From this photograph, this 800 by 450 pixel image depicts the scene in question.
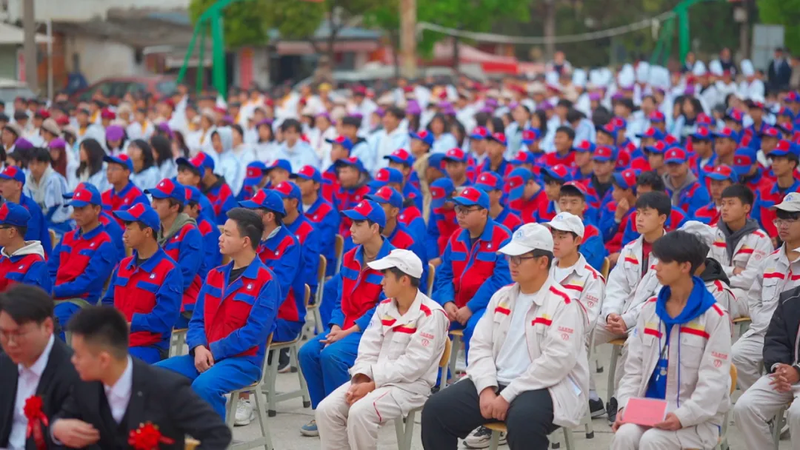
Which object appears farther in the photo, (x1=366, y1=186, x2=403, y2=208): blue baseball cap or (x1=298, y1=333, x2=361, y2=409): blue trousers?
(x1=366, y1=186, x2=403, y2=208): blue baseball cap

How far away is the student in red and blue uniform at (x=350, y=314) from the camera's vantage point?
6.15 m

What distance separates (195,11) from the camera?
29.5 metres

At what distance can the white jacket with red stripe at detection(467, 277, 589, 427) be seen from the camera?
5.05 m

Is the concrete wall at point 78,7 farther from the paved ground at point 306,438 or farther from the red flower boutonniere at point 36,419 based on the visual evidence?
the red flower boutonniere at point 36,419

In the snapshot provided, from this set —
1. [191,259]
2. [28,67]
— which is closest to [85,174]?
[191,259]

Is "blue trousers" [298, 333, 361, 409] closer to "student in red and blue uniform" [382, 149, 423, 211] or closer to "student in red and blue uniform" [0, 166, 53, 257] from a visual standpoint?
"student in red and blue uniform" [0, 166, 53, 257]

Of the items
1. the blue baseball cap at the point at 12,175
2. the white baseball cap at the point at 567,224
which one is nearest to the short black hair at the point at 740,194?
the white baseball cap at the point at 567,224

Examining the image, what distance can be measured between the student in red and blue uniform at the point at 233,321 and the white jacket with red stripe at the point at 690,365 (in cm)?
203

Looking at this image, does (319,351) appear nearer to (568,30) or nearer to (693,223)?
(693,223)

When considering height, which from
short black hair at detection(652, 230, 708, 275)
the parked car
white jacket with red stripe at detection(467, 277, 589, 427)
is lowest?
white jacket with red stripe at detection(467, 277, 589, 427)

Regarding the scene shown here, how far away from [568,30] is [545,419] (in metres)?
44.6

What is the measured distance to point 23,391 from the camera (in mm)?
4164

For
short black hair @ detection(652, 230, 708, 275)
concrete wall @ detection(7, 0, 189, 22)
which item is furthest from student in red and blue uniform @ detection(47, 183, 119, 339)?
concrete wall @ detection(7, 0, 189, 22)

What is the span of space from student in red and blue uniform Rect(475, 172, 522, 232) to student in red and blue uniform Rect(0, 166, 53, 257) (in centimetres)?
365
